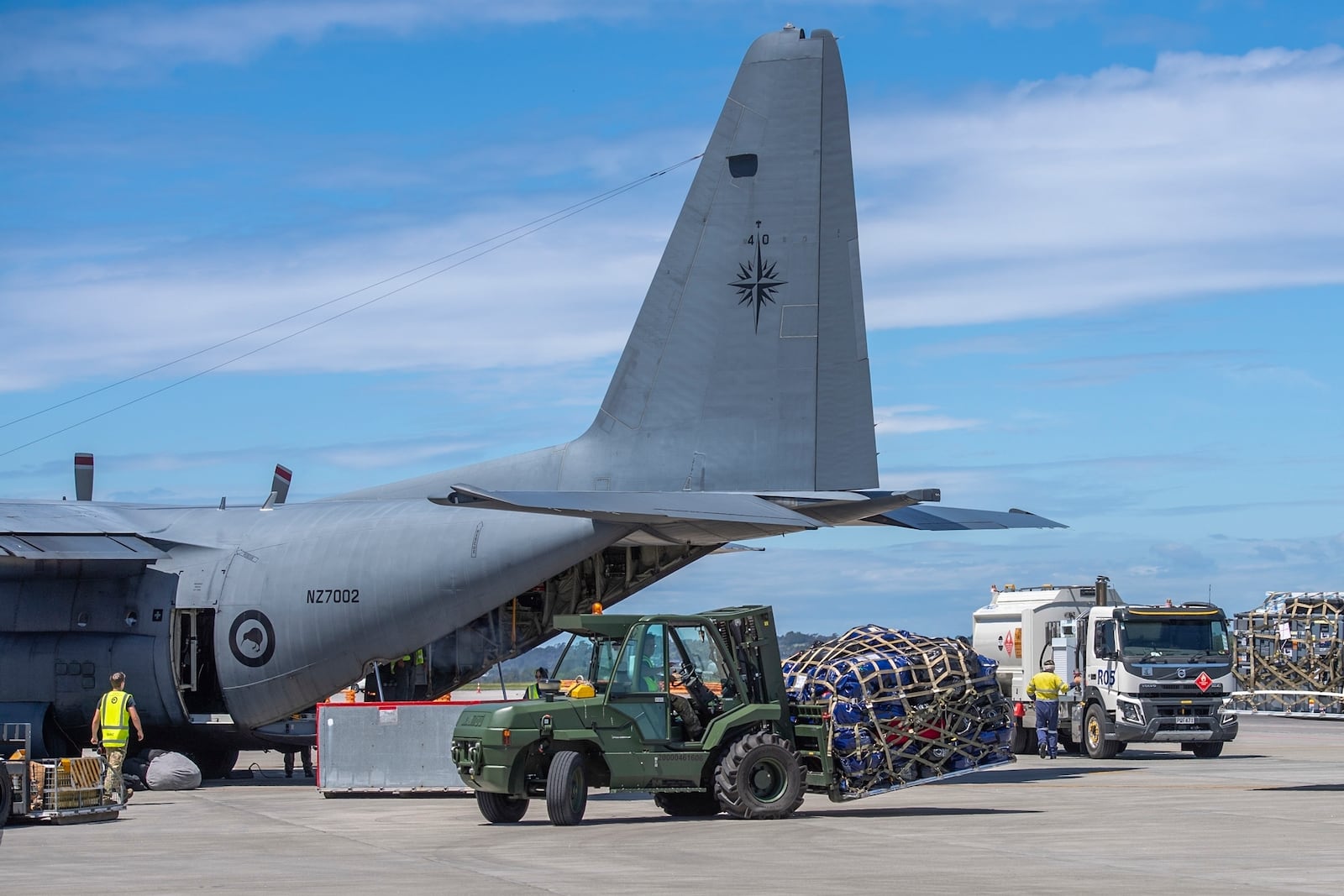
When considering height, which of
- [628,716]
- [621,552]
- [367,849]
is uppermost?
[621,552]

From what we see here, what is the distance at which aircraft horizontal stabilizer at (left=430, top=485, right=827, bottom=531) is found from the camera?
1684 centimetres

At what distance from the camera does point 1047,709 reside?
27156 millimetres

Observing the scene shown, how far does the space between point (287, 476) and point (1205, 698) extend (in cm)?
1528

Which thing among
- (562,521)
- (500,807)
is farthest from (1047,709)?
(500,807)

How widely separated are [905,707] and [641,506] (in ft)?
12.4

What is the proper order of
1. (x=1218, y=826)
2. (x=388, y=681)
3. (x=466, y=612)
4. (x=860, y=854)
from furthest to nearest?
(x=388, y=681) < (x=466, y=612) < (x=1218, y=826) < (x=860, y=854)

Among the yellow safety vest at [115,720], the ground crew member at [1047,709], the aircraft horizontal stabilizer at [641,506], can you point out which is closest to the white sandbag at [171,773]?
→ the yellow safety vest at [115,720]

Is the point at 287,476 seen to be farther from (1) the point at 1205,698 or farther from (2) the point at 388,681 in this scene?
(1) the point at 1205,698

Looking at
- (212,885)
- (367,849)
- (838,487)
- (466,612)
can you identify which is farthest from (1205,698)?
(212,885)

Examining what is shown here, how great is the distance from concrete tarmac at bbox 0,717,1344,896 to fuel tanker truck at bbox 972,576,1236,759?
428cm

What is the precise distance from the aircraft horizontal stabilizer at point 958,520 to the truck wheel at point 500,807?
5.71 m

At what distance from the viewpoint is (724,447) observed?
67.2 ft

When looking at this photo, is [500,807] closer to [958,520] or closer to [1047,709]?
[958,520]

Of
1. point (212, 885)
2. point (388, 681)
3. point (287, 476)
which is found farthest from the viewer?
point (287, 476)
